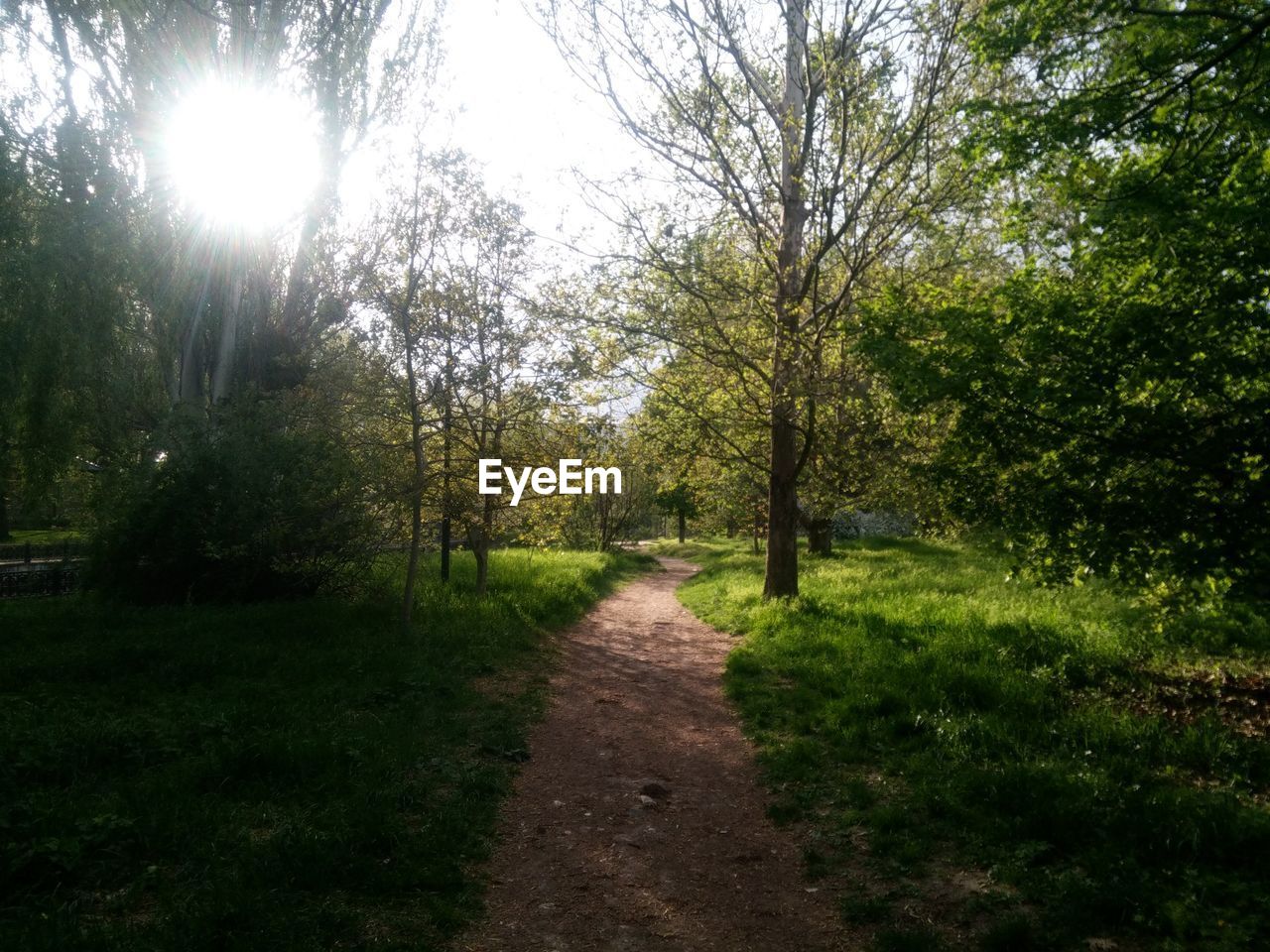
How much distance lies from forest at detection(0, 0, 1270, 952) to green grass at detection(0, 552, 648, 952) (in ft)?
0.14

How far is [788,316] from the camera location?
11172mm

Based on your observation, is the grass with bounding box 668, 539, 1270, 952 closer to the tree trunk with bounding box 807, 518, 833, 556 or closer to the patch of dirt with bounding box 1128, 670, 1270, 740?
the patch of dirt with bounding box 1128, 670, 1270, 740

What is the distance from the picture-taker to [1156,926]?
352cm

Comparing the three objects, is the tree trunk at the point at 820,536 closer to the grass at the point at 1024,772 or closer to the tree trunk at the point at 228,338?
the grass at the point at 1024,772

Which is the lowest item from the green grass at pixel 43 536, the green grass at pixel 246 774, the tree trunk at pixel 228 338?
the green grass at pixel 246 774

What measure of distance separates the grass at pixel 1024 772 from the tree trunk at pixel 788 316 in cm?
323

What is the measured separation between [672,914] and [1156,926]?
2395 mm

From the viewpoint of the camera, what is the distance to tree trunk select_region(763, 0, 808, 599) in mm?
10664

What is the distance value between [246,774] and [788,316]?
8968 millimetres

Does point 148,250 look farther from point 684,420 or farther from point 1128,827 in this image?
point 1128,827

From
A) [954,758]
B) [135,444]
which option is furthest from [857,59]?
[135,444]

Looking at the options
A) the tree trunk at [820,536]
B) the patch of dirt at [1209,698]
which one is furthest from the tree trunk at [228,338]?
the tree trunk at [820,536]

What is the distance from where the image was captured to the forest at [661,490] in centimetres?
427

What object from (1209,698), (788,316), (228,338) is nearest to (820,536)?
(788,316)
